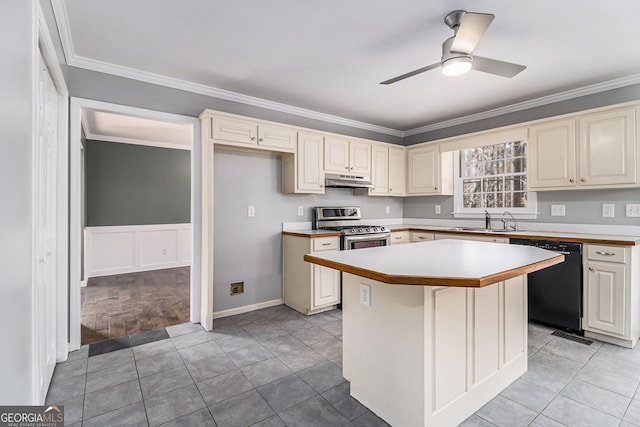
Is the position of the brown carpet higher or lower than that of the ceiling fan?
lower

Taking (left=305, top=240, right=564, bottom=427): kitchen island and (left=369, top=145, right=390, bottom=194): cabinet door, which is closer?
(left=305, top=240, right=564, bottom=427): kitchen island

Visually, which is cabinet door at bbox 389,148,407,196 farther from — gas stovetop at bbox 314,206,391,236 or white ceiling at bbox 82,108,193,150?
A: white ceiling at bbox 82,108,193,150

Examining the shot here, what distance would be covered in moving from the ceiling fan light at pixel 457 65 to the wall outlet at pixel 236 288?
114 inches

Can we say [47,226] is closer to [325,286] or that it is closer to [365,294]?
[365,294]

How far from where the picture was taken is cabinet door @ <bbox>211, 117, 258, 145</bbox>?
10.0 feet

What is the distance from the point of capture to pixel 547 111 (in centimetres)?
361

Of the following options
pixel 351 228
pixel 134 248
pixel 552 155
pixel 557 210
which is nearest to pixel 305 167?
pixel 351 228

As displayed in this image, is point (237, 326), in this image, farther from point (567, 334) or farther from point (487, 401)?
point (567, 334)

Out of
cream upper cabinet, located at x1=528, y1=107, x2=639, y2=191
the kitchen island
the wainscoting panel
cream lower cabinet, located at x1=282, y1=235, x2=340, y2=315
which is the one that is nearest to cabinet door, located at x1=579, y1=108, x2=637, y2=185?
cream upper cabinet, located at x1=528, y1=107, x2=639, y2=191

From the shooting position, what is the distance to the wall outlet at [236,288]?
349cm

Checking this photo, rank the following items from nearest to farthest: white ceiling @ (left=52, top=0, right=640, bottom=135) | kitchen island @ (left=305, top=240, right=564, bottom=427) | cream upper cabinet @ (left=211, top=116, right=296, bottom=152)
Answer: kitchen island @ (left=305, top=240, right=564, bottom=427), white ceiling @ (left=52, top=0, right=640, bottom=135), cream upper cabinet @ (left=211, top=116, right=296, bottom=152)

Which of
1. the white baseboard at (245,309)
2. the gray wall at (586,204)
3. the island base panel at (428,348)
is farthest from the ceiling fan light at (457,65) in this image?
the white baseboard at (245,309)

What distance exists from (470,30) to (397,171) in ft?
9.52
